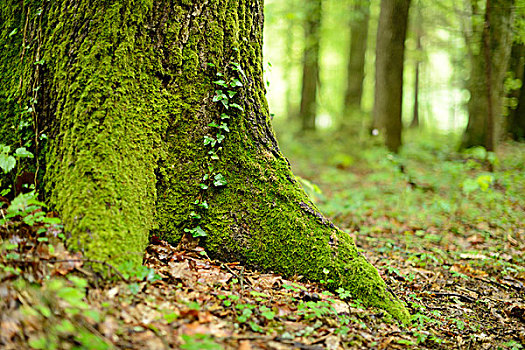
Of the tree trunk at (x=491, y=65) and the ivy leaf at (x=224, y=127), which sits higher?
the tree trunk at (x=491, y=65)

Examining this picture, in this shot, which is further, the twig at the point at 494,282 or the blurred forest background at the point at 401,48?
the blurred forest background at the point at 401,48

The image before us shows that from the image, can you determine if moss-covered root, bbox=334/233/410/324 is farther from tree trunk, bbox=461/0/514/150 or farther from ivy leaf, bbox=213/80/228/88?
tree trunk, bbox=461/0/514/150

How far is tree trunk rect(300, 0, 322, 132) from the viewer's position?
13.3 m

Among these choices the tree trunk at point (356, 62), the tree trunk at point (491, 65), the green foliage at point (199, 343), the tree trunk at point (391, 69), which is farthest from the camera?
the tree trunk at point (356, 62)

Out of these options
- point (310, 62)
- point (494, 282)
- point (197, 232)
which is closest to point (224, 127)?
point (197, 232)

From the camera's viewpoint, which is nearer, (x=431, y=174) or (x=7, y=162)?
(x=7, y=162)

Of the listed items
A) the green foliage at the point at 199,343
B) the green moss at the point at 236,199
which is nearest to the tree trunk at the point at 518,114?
the green moss at the point at 236,199

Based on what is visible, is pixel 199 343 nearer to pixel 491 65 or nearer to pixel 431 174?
pixel 431 174

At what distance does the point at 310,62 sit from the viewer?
50.0 ft

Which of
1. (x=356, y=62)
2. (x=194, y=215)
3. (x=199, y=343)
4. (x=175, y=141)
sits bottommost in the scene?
(x=199, y=343)

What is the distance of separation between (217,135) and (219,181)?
40 centimetres

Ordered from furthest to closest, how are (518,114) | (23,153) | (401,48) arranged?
(518,114) → (401,48) → (23,153)

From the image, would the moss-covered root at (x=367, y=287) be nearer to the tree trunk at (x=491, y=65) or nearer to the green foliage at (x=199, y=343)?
the green foliage at (x=199, y=343)

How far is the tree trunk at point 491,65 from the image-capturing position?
9062 mm
